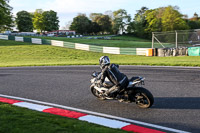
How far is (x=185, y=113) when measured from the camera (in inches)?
241

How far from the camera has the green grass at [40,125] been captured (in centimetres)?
459

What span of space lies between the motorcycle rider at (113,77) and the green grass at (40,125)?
2003mm

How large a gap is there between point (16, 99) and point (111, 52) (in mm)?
25531

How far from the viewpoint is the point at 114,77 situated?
6941mm

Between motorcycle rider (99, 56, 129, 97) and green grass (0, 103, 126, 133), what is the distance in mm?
2003

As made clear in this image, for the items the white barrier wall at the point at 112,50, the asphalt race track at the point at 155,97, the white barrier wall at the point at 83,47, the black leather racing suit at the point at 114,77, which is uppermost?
the white barrier wall at the point at 83,47

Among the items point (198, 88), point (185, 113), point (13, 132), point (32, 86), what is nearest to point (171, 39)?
point (198, 88)

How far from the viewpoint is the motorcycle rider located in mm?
6844

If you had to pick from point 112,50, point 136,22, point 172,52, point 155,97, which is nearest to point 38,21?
point 136,22

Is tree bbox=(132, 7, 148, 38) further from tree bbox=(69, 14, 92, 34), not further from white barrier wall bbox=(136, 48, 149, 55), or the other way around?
white barrier wall bbox=(136, 48, 149, 55)

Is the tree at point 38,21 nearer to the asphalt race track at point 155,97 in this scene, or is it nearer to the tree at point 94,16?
the tree at point 94,16

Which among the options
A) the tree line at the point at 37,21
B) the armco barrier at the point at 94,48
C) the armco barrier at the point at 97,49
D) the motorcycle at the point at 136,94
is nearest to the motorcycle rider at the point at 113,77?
the motorcycle at the point at 136,94

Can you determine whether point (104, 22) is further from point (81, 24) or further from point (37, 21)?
point (37, 21)

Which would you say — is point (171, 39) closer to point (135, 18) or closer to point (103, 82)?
point (103, 82)
